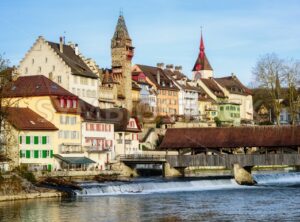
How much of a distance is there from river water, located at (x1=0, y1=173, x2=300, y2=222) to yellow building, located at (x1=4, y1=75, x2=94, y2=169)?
10.7 metres

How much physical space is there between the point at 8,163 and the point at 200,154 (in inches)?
535

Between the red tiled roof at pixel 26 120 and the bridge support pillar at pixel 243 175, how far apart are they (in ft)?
40.7

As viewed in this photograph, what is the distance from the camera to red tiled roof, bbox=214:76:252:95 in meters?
95.6

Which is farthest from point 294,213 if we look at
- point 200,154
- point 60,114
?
point 60,114

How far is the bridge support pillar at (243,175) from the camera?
44.0 metres

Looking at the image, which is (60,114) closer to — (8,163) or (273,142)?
(8,163)

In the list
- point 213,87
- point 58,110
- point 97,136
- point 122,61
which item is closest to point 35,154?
point 58,110

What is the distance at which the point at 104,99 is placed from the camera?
66875 millimetres

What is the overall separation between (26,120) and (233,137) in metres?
13.7

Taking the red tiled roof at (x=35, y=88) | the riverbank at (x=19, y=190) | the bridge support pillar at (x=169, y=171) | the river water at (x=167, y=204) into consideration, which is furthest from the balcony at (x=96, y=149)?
the riverbank at (x=19, y=190)

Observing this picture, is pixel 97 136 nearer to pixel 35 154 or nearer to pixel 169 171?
pixel 169 171

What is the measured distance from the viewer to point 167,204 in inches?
1196

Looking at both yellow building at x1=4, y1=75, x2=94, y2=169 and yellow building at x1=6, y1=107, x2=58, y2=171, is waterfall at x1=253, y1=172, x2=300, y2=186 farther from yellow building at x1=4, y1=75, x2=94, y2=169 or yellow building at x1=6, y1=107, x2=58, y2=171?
yellow building at x1=6, y1=107, x2=58, y2=171

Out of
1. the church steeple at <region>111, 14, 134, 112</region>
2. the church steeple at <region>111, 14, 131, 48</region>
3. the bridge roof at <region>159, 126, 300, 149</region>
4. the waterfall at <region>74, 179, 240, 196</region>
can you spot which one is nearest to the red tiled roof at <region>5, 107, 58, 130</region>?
the waterfall at <region>74, 179, 240, 196</region>
